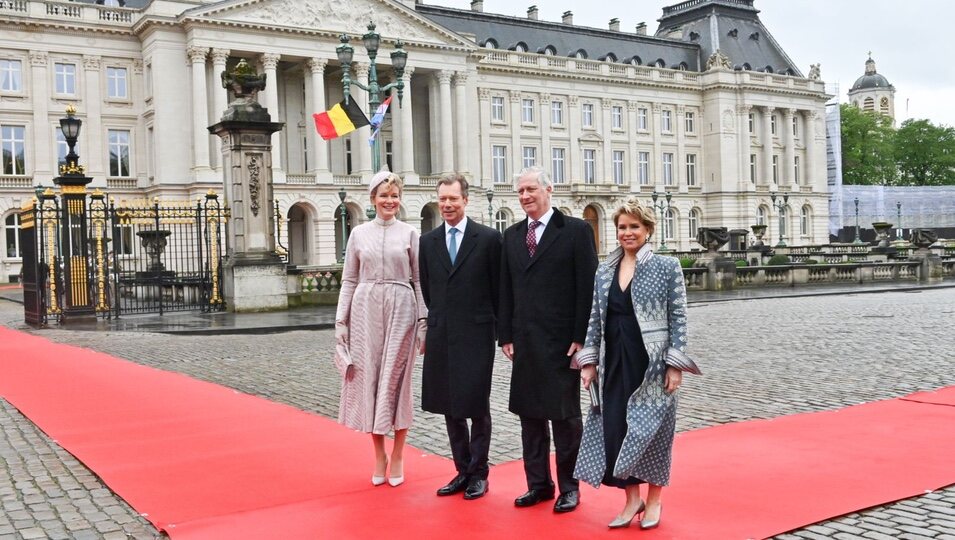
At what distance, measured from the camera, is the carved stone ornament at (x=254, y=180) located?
2436cm

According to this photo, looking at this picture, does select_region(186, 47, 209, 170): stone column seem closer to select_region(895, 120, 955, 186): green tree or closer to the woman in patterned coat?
the woman in patterned coat

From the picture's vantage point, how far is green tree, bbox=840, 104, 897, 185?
106625mm

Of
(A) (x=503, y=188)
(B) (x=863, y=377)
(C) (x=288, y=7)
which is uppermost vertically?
(C) (x=288, y=7)

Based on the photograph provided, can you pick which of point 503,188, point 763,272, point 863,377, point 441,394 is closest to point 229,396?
point 441,394

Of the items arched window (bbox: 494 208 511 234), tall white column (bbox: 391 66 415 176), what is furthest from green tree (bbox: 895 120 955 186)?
tall white column (bbox: 391 66 415 176)

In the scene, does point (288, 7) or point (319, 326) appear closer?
point (319, 326)

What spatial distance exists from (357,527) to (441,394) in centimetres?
108

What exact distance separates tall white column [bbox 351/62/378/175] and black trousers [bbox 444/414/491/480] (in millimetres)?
56646

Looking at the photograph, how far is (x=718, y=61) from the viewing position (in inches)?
3282

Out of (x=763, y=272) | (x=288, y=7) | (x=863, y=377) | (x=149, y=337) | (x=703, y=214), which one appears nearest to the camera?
(x=863, y=377)

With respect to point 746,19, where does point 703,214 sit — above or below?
below

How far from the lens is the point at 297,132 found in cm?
6450

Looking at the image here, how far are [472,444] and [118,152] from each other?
57183mm

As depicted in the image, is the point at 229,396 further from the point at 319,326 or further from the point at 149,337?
the point at 319,326
